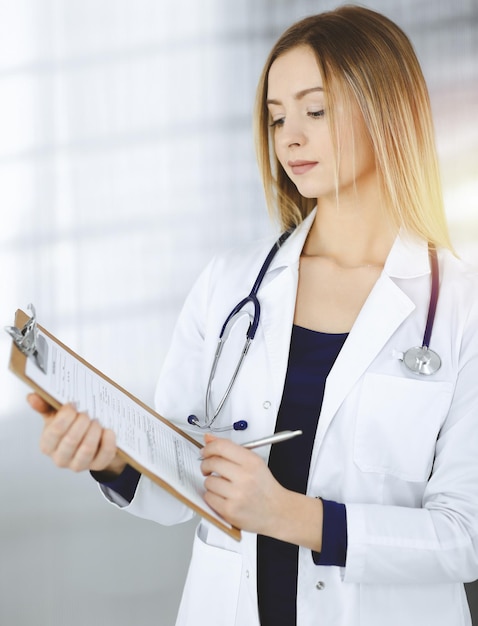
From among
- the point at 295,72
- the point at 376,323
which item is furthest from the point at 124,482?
the point at 295,72

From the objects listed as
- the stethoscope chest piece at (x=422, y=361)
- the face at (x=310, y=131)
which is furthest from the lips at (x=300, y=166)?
the stethoscope chest piece at (x=422, y=361)

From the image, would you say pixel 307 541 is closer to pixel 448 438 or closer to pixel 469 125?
pixel 448 438

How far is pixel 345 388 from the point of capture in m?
1.15

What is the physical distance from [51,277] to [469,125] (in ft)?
3.77

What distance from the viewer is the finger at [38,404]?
903 mm

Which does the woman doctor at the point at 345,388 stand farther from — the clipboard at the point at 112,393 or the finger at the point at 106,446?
the finger at the point at 106,446

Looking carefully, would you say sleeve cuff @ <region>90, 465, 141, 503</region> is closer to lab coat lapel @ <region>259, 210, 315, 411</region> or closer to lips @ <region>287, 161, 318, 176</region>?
lab coat lapel @ <region>259, 210, 315, 411</region>

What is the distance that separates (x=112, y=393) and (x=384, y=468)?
0.47 meters

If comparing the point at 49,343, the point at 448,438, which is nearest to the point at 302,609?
the point at 448,438

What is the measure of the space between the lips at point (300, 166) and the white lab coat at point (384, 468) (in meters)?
0.22

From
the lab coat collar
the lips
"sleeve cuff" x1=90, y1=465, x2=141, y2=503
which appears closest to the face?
the lips

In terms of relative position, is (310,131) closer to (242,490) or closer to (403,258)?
(403,258)

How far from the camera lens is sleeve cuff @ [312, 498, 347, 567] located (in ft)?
3.46

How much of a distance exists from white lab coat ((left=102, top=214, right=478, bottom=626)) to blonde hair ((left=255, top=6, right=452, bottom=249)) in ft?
0.31
